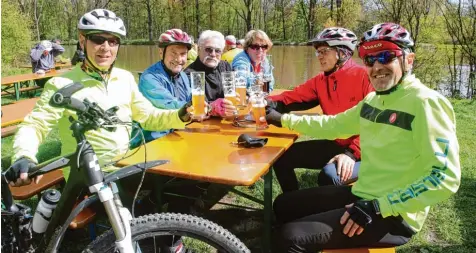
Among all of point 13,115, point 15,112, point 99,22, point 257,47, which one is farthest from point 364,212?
point 15,112

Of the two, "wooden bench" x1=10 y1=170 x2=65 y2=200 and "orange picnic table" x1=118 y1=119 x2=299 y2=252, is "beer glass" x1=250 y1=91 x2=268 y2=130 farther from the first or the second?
"wooden bench" x1=10 y1=170 x2=65 y2=200

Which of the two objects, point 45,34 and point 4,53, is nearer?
point 4,53

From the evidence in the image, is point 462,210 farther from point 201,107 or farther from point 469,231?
point 201,107

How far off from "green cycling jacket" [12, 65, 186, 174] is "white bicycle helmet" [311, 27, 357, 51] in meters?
1.42

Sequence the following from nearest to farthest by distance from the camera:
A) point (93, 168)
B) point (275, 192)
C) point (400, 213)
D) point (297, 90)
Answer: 1. point (93, 168)
2. point (400, 213)
3. point (297, 90)
4. point (275, 192)

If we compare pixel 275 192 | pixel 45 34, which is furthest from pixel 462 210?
pixel 45 34

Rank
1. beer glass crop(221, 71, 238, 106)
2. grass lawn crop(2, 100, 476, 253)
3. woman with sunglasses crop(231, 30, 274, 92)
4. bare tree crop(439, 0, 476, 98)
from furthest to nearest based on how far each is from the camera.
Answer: bare tree crop(439, 0, 476, 98)
woman with sunglasses crop(231, 30, 274, 92)
grass lawn crop(2, 100, 476, 253)
beer glass crop(221, 71, 238, 106)

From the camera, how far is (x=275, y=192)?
4.48 m

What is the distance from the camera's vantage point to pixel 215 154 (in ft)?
8.49

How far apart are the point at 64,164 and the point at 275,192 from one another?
9.75ft

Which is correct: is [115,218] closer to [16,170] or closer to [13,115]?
[16,170]

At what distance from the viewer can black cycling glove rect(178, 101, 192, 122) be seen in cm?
281

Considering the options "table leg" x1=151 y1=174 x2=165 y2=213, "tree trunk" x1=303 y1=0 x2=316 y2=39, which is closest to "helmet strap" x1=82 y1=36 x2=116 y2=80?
"table leg" x1=151 y1=174 x2=165 y2=213

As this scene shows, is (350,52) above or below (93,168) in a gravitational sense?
above
